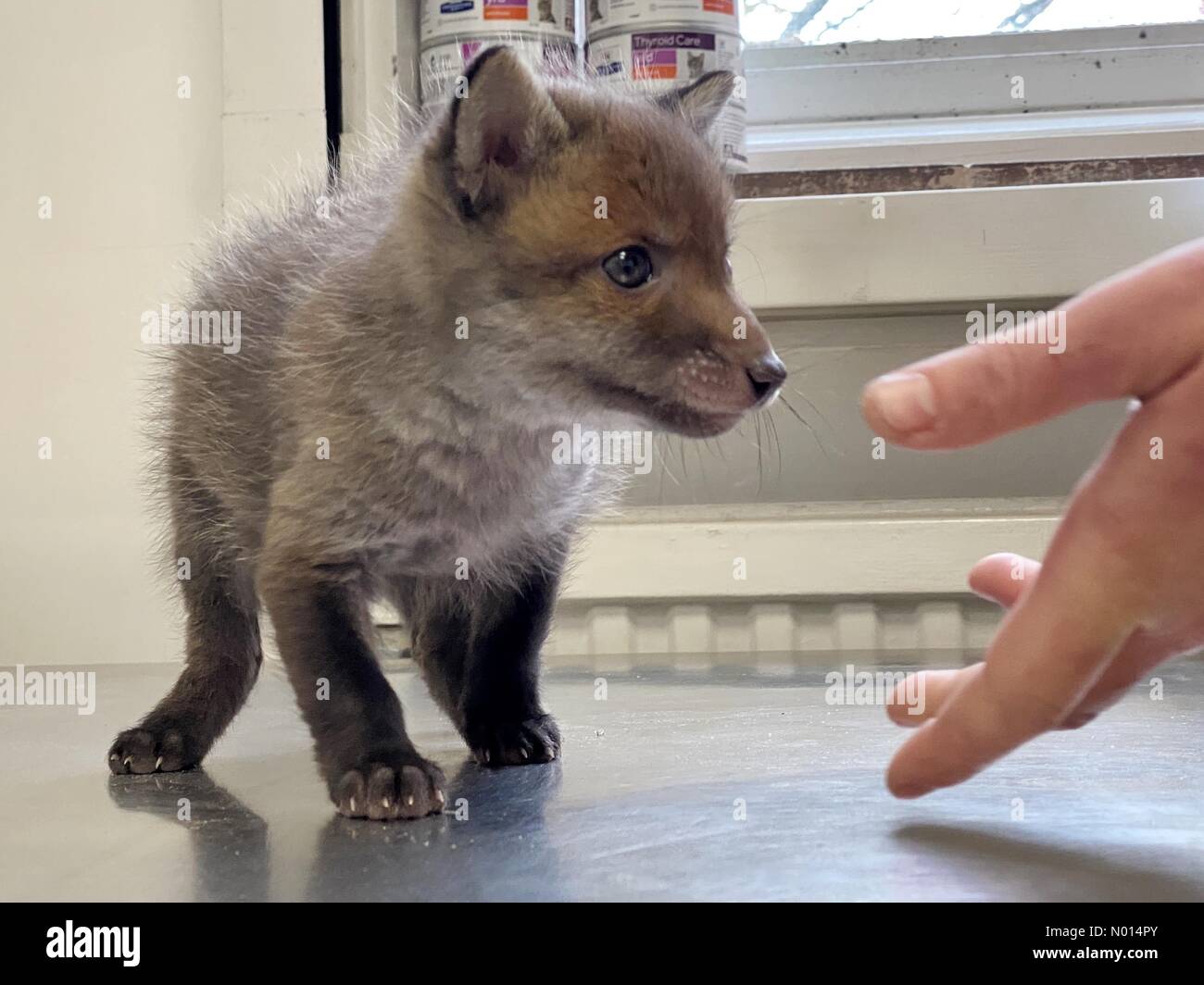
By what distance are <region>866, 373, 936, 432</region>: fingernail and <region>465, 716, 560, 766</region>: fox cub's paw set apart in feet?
2.33

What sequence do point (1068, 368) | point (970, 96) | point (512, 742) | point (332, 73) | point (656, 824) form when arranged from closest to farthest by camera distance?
point (1068, 368) → point (656, 824) → point (512, 742) → point (332, 73) → point (970, 96)

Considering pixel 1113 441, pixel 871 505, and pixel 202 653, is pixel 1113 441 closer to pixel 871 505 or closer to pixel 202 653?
A: pixel 202 653

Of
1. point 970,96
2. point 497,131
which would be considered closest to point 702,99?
point 497,131

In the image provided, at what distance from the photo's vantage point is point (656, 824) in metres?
0.95

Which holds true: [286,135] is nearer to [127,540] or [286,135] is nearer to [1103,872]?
[127,540]

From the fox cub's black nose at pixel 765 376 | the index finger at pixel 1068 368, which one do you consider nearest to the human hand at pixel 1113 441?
the index finger at pixel 1068 368

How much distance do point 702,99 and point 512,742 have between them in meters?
0.70

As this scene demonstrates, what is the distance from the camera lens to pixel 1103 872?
78cm

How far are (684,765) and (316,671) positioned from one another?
1.12 feet

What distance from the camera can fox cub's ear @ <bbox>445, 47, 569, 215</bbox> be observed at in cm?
116

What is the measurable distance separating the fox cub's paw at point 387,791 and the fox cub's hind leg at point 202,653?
1.11 ft

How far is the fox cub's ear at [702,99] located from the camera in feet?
4.52
